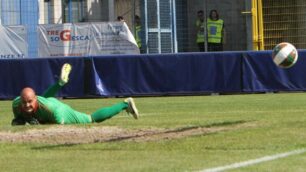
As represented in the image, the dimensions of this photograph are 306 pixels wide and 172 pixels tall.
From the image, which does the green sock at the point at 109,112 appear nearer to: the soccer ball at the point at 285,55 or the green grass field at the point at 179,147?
the green grass field at the point at 179,147

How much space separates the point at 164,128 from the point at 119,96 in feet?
41.0

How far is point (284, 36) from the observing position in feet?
98.5

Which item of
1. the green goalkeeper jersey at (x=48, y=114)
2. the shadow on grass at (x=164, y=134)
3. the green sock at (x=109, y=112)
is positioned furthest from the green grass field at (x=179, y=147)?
the green goalkeeper jersey at (x=48, y=114)

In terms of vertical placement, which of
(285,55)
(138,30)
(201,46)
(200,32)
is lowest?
(285,55)

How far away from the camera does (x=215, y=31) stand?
2889 centimetres

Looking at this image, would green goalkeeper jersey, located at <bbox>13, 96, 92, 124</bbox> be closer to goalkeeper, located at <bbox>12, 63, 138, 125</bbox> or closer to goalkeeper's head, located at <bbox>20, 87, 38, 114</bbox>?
goalkeeper, located at <bbox>12, 63, 138, 125</bbox>

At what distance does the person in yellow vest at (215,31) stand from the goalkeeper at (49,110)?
50.0 feet

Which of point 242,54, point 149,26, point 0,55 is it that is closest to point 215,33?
point 149,26

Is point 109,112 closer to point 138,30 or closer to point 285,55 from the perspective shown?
point 285,55

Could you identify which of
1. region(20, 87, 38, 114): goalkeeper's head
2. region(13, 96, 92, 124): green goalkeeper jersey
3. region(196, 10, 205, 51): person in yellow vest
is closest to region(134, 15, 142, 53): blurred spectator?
region(196, 10, 205, 51): person in yellow vest

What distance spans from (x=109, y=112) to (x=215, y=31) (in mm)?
15707

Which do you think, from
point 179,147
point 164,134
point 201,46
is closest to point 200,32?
point 201,46

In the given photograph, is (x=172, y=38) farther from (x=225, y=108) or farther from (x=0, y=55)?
(x=225, y=108)

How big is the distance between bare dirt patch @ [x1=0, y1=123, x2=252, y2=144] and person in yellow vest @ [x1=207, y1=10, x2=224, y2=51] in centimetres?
1660
